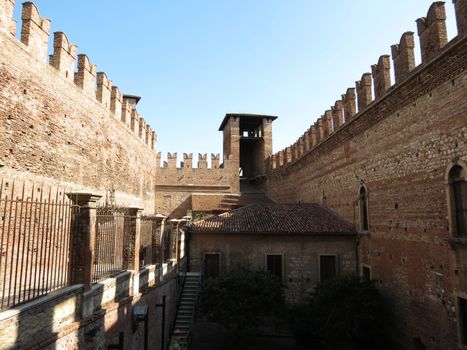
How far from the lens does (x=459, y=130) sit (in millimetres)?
7883

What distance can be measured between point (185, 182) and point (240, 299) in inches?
584

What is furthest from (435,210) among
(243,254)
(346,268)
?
(243,254)

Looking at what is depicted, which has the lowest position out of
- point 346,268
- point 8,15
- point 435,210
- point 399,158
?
point 346,268

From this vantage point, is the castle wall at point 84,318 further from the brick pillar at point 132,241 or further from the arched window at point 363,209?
the arched window at point 363,209

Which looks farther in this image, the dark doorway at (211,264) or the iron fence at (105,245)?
the dark doorway at (211,264)

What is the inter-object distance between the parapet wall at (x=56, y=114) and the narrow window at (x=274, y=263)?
753 cm

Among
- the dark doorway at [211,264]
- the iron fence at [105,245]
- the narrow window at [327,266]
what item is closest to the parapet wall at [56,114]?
the iron fence at [105,245]

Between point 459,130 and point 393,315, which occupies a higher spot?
point 459,130

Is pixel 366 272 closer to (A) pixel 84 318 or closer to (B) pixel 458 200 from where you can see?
(B) pixel 458 200

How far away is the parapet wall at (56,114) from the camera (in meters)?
9.49

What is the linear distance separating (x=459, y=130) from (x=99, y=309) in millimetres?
8196

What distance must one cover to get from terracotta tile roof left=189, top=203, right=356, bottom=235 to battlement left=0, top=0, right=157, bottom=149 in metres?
6.75

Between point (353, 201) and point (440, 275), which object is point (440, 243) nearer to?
point (440, 275)

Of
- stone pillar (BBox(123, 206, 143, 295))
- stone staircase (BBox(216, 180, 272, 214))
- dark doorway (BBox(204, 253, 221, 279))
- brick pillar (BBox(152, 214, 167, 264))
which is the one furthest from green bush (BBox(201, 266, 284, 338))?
stone staircase (BBox(216, 180, 272, 214))
